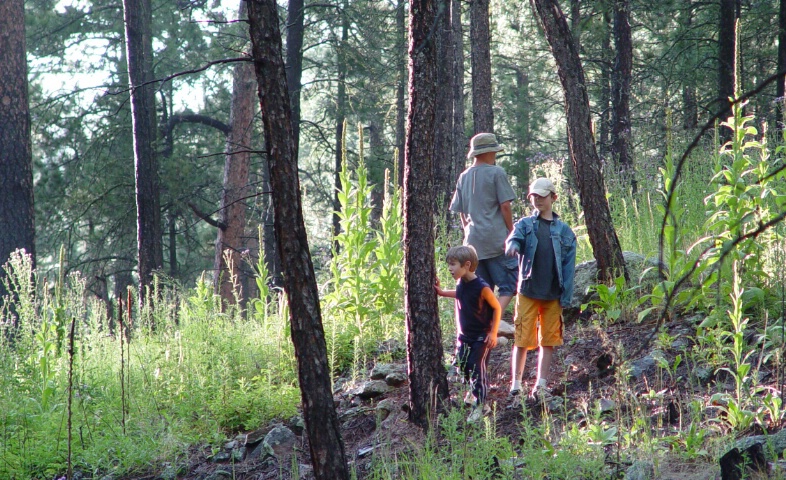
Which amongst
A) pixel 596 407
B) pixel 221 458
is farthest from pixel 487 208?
pixel 221 458

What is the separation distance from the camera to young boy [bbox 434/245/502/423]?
16.7ft

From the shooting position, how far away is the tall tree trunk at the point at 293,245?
145 inches

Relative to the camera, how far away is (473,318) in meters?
5.17

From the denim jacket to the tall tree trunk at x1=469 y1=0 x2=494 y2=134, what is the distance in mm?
8972

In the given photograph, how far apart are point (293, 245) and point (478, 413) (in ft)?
6.39

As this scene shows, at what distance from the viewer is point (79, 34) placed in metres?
19.3

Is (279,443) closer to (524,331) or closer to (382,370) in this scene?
(382,370)

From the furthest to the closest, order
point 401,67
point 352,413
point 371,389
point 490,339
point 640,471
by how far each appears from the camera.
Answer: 1. point 401,67
2. point 371,389
3. point 352,413
4. point 490,339
5. point 640,471

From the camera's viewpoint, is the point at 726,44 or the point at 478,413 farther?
the point at 726,44

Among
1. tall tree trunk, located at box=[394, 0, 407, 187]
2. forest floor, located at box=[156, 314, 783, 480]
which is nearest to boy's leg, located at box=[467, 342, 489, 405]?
forest floor, located at box=[156, 314, 783, 480]

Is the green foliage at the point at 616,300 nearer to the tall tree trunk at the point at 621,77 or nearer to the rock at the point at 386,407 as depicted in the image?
the rock at the point at 386,407

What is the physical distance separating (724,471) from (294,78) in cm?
1169

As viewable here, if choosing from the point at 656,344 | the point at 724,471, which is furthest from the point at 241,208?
the point at 724,471

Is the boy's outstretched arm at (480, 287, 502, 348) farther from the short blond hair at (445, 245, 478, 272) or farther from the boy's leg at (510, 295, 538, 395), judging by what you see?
the boy's leg at (510, 295, 538, 395)
